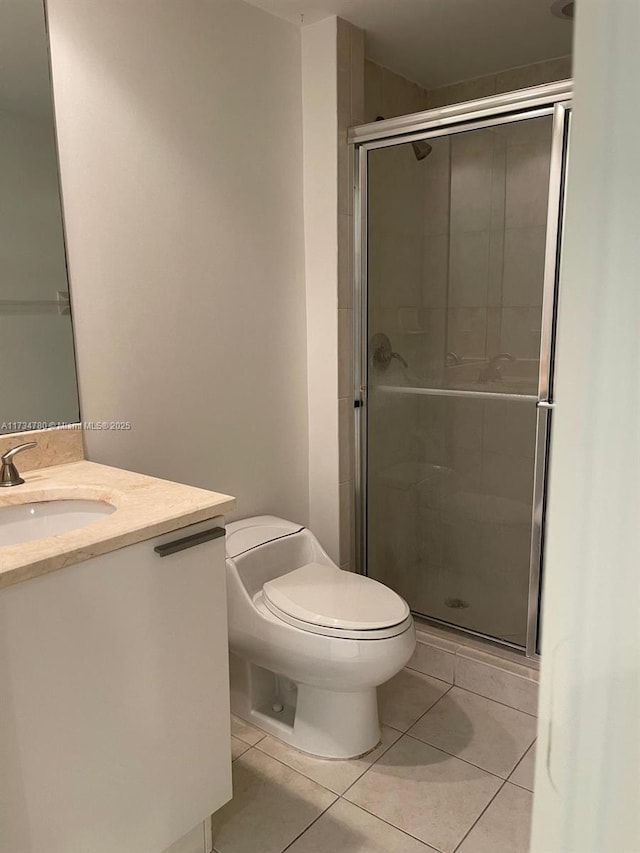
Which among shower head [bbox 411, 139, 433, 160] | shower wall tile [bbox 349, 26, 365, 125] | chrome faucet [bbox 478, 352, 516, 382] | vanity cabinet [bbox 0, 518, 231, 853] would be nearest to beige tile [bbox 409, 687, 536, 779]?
vanity cabinet [bbox 0, 518, 231, 853]

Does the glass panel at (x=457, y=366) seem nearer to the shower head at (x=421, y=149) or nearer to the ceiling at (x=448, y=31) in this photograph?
the shower head at (x=421, y=149)

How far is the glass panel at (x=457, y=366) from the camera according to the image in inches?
82.0

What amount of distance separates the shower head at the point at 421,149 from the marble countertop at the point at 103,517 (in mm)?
1431

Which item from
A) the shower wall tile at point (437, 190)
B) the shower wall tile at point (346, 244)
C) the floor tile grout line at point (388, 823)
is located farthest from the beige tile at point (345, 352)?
the floor tile grout line at point (388, 823)

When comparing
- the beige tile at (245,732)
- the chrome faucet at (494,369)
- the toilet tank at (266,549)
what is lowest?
the beige tile at (245,732)

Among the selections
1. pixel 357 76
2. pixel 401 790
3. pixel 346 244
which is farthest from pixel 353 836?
pixel 357 76

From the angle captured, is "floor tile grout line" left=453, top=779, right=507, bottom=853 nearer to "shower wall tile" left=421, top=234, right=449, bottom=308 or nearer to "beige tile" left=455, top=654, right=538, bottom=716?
"beige tile" left=455, top=654, right=538, bottom=716

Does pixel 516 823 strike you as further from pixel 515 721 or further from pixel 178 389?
pixel 178 389

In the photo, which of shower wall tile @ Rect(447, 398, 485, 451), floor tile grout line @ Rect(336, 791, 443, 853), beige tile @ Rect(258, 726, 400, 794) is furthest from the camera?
shower wall tile @ Rect(447, 398, 485, 451)

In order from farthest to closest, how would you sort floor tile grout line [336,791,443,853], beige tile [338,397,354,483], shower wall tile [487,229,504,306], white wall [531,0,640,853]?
beige tile [338,397,354,483], shower wall tile [487,229,504,306], floor tile grout line [336,791,443,853], white wall [531,0,640,853]

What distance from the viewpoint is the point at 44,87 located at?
1573 millimetres

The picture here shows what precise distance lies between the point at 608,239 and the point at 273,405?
192 cm

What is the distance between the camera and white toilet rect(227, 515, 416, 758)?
1.73 m

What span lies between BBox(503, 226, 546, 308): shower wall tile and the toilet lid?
3.28ft
